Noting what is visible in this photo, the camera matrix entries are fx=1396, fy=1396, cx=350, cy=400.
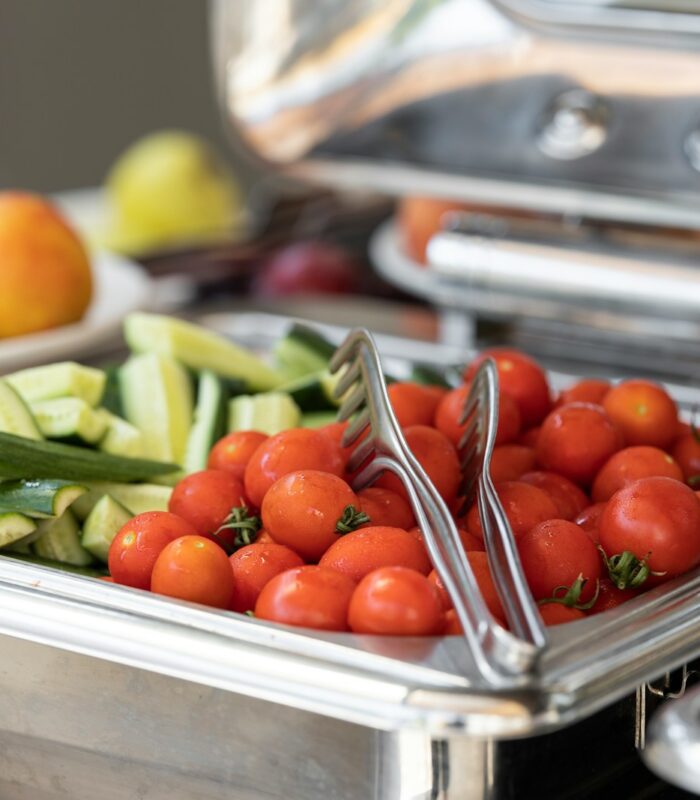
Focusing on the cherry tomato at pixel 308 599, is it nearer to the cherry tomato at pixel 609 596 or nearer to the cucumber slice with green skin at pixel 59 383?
the cherry tomato at pixel 609 596

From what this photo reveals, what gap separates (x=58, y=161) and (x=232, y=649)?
129 inches

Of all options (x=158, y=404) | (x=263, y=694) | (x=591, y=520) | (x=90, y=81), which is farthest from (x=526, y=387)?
(x=90, y=81)

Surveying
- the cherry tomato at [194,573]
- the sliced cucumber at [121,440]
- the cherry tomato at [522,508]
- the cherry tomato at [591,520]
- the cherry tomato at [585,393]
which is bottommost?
the sliced cucumber at [121,440]

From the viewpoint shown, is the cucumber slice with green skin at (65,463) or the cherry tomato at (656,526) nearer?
the cherry tomato at (656,526)

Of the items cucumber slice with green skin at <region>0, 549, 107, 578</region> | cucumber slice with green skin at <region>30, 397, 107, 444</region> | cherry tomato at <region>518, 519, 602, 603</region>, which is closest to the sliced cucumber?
cucumber slice with green skin at <region>30, 397, 107, 444</region>

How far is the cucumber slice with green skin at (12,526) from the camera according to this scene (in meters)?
0.80

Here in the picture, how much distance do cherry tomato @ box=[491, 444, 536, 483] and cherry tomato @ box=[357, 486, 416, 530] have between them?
0.08m

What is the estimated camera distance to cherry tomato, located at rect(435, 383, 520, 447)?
2.88 feet

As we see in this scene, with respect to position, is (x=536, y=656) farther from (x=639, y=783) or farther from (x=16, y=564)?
(x=16, y=564)

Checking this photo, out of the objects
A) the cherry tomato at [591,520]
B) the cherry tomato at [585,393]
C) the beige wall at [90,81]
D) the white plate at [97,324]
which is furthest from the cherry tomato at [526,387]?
the beige wall at [90,81]

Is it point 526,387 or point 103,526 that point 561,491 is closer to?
point 526,387

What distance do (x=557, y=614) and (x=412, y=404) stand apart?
0.25 metres

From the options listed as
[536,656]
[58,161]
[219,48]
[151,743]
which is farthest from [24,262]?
[58,161]

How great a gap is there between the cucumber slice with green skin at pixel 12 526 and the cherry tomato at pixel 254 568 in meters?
0.15
